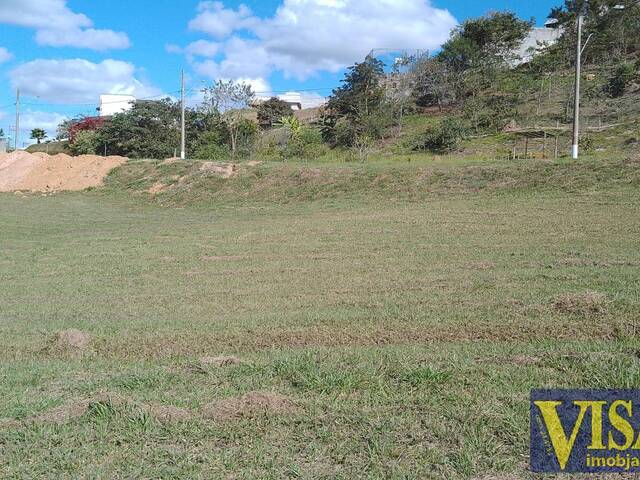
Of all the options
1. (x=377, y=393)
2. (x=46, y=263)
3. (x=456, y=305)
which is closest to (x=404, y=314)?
(x=456, y=305)

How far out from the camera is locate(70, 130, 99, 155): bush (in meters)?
52.9

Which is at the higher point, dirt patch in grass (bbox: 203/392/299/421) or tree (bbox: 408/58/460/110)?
tree (bbox: 408/58/460/110)

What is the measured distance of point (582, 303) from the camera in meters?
7.21

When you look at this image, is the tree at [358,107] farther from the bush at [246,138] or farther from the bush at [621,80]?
the bush at [621,80]

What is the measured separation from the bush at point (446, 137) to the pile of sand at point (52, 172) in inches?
858

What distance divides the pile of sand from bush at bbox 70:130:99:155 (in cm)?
983

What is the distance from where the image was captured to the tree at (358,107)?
48.4 m

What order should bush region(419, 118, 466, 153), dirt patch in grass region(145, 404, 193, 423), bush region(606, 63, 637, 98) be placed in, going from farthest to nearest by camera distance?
1. bush region(606, 63, 637, 98)
2. bush region(419, 118, 466, 153)
3. dirt patch in grass region(145, 404, 193, 423)

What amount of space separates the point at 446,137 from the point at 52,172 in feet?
90.2

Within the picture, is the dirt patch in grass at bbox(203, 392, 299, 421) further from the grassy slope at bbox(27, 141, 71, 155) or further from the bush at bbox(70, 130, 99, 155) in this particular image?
the grassy slope at bbox(27, 141, 71, 155)

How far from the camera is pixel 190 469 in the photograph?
130 inches

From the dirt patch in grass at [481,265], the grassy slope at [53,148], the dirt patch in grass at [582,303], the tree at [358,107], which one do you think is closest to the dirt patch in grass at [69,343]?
the dirt patch in grass at [582,303]

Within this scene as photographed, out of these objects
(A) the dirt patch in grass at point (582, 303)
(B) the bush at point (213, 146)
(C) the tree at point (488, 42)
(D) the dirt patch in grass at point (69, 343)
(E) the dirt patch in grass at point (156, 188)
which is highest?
(C) the tree at point (488, 42)

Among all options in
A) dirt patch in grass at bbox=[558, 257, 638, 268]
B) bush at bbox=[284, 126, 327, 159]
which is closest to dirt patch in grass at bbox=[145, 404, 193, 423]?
dirt patch in grass at bbox=[558, 257, 638, 268]
